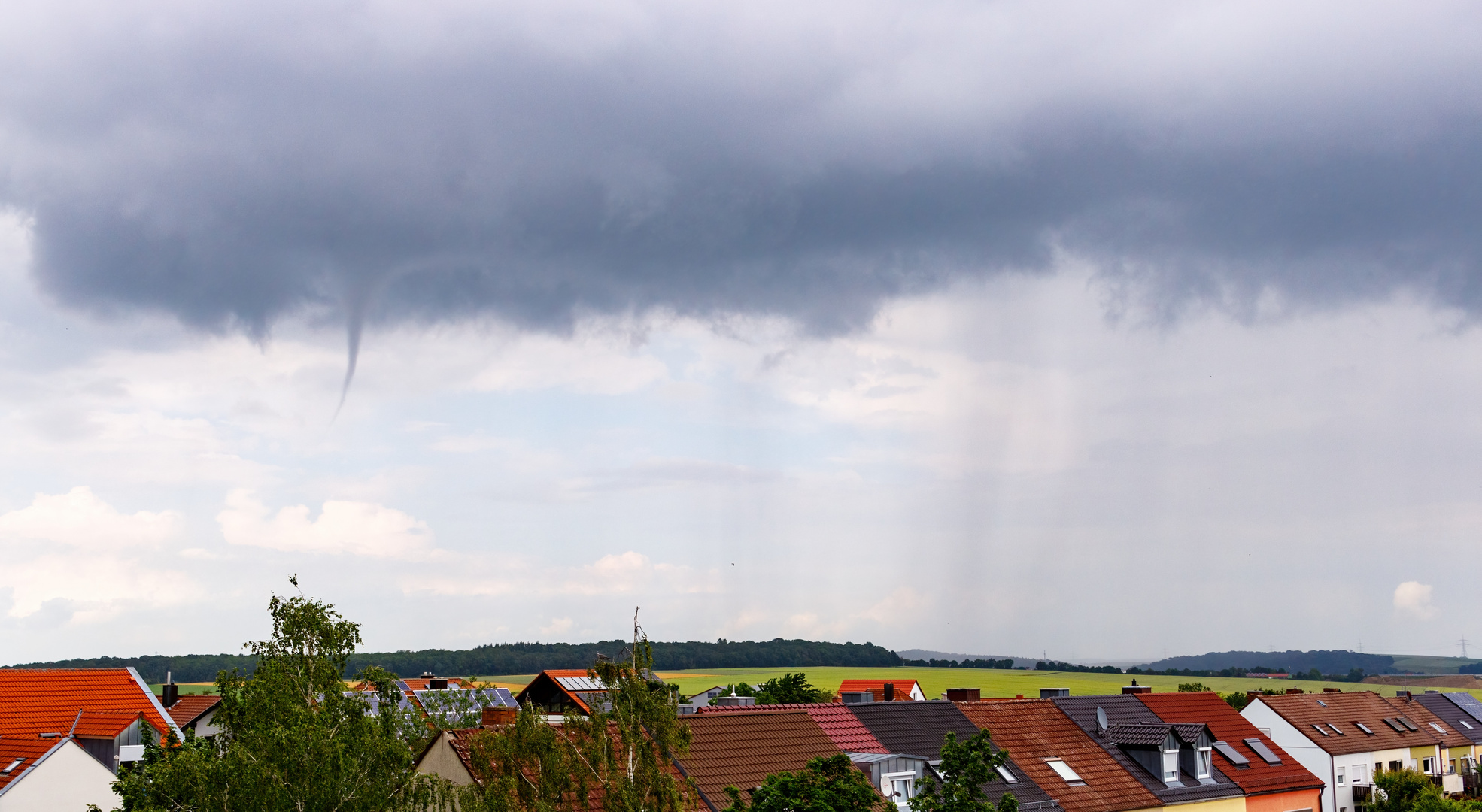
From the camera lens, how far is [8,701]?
165ft

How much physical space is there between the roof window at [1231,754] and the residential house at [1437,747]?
2496 centimetres

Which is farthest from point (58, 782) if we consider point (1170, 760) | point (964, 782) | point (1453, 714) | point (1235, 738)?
point (1453, 714)

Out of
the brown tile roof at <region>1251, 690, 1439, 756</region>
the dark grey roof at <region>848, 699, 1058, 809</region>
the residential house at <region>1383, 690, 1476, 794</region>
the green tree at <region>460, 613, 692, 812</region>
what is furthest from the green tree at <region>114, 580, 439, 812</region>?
the residential house at <region>1383, 690, 1476, 794</region>

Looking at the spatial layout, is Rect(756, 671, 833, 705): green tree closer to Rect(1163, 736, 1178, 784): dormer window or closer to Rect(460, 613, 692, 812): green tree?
Rect(1163, 736, 1178, 784): dormer window

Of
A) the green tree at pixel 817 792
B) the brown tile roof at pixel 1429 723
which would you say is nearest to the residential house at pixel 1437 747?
the brown tile roof at pixel 1429 723

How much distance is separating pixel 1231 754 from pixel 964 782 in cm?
3601

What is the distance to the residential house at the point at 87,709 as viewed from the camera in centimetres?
4791

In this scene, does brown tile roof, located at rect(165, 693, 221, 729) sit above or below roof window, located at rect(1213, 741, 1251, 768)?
below

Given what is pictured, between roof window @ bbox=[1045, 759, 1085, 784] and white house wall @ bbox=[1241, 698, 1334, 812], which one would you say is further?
white house wall @ bbox=[1241, 698, 1334, 812]

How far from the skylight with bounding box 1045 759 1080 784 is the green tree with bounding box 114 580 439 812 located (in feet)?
99.2

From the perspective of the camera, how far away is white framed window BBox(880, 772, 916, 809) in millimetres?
40875

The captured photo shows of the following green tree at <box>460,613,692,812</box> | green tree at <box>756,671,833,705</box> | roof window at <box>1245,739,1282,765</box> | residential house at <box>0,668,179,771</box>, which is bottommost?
green tree at <box>756,671,833,705</box>

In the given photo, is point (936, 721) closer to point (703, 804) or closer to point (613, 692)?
point (703, 804)

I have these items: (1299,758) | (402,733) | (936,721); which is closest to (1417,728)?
(1299,758)
